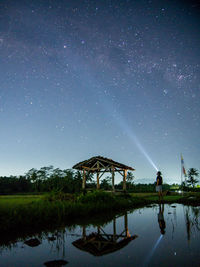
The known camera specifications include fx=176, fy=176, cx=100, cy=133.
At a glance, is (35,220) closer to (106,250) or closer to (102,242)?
(102,242)

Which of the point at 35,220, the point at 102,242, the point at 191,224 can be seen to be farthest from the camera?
the point at 35,220

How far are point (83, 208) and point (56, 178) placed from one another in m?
56.4

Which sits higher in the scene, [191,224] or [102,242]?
[102,242]

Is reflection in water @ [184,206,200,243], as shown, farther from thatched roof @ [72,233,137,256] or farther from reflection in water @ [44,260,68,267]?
reflection in water @ [44,260,68,267]

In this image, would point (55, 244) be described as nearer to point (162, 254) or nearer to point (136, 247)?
point (136, 247)

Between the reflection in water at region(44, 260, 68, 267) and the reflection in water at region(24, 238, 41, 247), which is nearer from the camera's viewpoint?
the reflection in water at region(44, 260, 68, 267)

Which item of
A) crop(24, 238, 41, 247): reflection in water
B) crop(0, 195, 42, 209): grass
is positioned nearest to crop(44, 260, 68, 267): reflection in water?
crop(24, 238, 41, 247): reflection in water

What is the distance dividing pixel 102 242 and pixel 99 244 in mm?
137

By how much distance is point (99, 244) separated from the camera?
3.17 m

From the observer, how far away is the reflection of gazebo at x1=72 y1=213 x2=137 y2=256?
2.85 meters

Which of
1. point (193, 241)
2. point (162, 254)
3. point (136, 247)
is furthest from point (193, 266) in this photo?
point (193, 241)

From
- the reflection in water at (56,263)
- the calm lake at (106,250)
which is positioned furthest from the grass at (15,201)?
the reflection in water at (56,263)

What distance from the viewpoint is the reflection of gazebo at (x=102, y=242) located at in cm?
285

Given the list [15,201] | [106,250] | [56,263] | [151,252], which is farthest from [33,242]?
[15,201]
